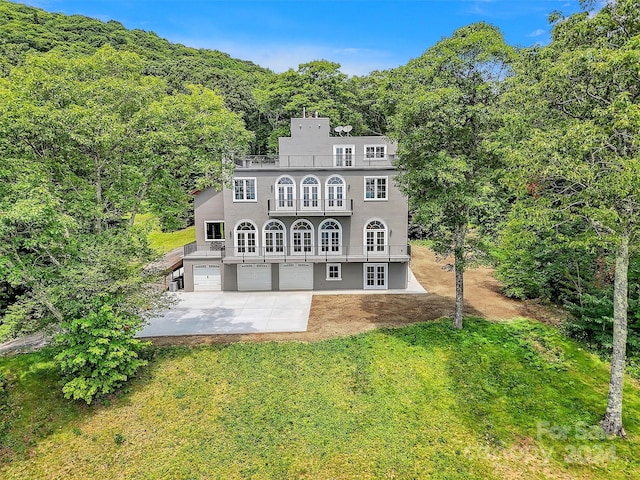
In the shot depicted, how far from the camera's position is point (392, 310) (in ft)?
61.3

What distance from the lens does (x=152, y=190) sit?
50.9ft

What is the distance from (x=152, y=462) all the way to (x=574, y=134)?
535 inches

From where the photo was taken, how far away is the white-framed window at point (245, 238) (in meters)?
22.7

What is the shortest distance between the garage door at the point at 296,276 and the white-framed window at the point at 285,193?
371 cm

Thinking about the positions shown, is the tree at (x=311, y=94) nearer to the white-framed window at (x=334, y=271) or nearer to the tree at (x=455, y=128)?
the white-framed window at (x=334, y=271)

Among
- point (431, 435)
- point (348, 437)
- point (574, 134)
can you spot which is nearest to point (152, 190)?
point (348, 437)

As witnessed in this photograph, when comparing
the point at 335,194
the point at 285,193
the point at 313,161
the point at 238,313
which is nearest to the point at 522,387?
the point at 238,313

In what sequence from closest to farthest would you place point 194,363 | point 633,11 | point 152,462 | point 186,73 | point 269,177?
1. point 633,11
2. point 152,462
3. point 194,363
4. point 269,177
5. point 186,73

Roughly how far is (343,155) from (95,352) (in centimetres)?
1734

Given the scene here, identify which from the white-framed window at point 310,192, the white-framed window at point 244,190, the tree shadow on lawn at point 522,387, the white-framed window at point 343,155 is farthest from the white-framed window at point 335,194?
the tree shadow on lawn at point 522,387

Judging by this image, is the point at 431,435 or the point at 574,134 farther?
the point at 431,435

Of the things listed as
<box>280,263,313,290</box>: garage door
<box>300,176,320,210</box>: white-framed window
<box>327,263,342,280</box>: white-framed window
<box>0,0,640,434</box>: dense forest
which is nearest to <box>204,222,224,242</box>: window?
<box>280,263,313,290</box>: garage door

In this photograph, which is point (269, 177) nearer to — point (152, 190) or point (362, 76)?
point (152, 190)

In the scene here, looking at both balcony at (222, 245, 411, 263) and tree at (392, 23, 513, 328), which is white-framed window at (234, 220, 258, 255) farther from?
tree at (392, 23, 513, 328)
